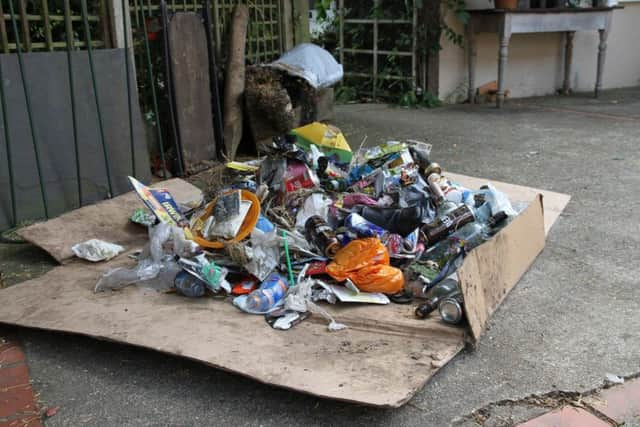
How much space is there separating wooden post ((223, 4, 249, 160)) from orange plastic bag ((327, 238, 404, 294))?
263 centimetres

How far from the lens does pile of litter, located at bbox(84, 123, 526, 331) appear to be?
2.78m

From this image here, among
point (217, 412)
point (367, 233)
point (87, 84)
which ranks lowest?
point (217, 412)

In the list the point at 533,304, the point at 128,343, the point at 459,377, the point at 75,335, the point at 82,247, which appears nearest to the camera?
the point at 459,377

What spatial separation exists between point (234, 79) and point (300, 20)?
1216 millimetres

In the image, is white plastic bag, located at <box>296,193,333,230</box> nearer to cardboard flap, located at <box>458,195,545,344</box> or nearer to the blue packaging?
the blue packaging

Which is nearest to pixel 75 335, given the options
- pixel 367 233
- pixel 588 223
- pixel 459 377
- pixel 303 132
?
pixel 367 233

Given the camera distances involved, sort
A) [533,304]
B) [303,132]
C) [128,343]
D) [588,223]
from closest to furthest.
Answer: [128,343], [533,304], [588,223], [303,132]

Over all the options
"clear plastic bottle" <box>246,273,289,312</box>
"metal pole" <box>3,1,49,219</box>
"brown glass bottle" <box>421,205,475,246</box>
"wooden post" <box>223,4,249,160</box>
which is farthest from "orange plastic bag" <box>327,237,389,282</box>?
"wooden post" <box>223,4,249,160</box>

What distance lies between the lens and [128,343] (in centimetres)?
248

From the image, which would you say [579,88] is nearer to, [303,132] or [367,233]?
[303,132]

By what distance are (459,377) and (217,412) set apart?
87cm

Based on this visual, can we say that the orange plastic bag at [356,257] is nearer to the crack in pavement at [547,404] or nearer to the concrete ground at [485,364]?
the concrete ground at [485,364]

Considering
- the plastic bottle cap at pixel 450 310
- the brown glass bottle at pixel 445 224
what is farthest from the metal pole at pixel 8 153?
the plastic bottle cap at pixel 450 310

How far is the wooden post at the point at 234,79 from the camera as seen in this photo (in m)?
5.27
